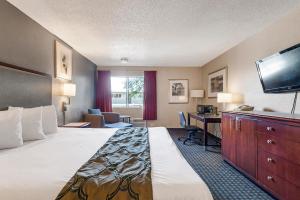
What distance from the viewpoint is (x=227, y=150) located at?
326cm

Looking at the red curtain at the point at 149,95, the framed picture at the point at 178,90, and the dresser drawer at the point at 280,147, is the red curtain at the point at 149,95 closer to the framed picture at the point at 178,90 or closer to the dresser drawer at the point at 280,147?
the framed picture at the point at 178,90

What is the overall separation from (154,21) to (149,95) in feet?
12.7

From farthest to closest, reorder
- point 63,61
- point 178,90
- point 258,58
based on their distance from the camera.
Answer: point 178,90
point 63,61
point 258,58

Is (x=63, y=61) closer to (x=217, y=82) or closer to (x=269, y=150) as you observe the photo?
(x=269, y=150)

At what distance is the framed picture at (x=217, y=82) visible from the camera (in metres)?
4.78

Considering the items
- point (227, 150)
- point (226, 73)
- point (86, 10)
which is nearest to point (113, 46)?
point (86, 10)

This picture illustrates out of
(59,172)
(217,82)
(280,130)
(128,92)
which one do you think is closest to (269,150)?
(280,130)

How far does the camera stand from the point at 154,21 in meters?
2.83

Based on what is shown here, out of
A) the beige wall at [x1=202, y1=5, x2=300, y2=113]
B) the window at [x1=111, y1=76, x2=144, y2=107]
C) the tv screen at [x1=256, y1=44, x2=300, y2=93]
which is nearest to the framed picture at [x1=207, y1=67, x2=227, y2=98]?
the beige wall at [x1=202, y1=5, x2=300, y2=113]

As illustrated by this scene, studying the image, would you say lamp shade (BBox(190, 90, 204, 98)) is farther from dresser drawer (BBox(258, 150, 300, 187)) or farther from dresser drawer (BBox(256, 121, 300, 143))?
dresser drawer (BBox(258, 150, 300, 187))

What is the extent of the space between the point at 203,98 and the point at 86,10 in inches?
196

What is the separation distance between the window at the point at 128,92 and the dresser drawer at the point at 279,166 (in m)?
4.84

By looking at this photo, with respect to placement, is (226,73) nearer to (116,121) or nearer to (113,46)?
(113,46)

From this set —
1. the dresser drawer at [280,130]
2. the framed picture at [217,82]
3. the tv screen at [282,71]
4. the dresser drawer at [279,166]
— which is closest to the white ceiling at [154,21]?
the tv screen at [282,71]
